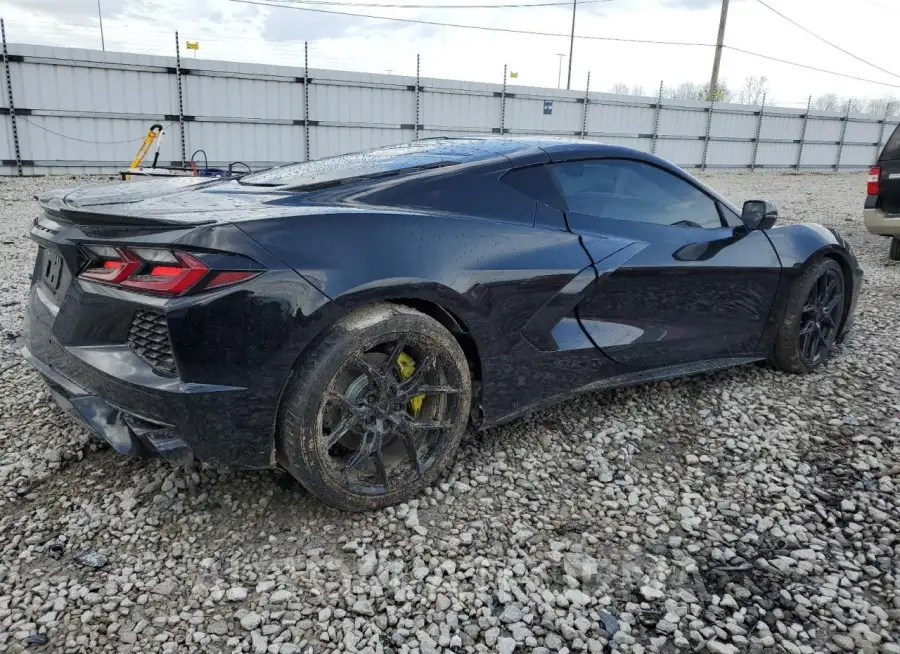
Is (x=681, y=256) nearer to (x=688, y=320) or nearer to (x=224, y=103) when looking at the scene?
(x=688, y=320)

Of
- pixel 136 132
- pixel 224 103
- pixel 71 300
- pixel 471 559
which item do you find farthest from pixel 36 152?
pixel 471 559

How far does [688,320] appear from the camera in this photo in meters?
3.37

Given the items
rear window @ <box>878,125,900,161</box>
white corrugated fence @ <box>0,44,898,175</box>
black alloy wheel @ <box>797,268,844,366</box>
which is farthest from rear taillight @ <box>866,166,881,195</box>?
white corrugated fence @ <box>0,44,898,175</box>

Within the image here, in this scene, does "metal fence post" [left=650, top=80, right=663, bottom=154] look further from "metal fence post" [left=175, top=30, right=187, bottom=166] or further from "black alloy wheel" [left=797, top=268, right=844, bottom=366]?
"black alloy wheel" [left=797, top=268, right=844, bottom=366]

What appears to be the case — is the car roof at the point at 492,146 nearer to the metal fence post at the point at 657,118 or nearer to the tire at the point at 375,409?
the tire at the point at 375,409

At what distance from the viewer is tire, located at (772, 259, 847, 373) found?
3.86 metres

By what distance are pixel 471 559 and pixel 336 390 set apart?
0.74 meters

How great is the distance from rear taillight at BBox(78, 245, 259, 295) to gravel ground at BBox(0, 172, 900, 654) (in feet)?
2.99

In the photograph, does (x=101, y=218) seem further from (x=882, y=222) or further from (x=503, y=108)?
(x=503, y=108)

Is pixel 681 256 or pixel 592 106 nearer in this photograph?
pixel 681 256

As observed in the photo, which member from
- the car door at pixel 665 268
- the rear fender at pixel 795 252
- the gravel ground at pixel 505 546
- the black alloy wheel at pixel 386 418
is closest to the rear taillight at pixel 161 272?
the black alloy wheel at pixel 386 418

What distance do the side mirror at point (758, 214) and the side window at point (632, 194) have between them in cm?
17

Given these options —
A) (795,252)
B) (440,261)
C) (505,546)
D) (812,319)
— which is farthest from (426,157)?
(812,319)

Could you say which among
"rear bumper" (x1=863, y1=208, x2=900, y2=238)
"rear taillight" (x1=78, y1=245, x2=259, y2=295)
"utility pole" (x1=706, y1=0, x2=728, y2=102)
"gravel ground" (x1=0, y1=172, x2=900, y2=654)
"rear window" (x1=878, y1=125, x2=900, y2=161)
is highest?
"utility pole" (x1=706, y1=0, x2=728, y2=102)
